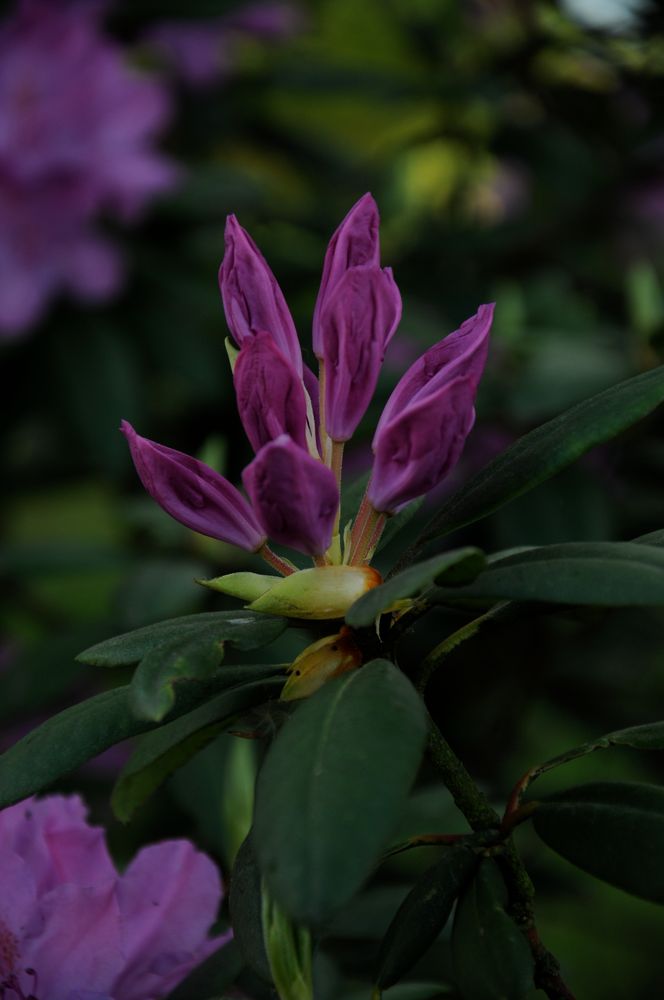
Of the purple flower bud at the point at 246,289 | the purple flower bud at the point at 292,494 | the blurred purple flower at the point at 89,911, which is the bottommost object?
the blurred purple flower at the point at 89,911

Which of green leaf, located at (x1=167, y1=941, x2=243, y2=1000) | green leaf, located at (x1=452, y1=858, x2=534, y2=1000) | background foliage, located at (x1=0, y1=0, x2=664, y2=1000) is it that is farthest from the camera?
background foliage, located at (x1=0, y1=0, x2=664, y2=1000)

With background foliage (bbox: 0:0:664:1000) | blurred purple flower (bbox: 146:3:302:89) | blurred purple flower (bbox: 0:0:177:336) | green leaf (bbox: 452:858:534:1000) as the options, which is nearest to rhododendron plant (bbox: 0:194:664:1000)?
green leaf (bbox: 452:858:534:1000)

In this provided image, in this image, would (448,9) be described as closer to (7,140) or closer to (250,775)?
(7,140)

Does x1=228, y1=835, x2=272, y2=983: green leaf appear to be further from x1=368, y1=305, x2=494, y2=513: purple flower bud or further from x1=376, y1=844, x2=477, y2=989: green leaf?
x1=368, y1=305, x2=494, y2=513: purple flower bud

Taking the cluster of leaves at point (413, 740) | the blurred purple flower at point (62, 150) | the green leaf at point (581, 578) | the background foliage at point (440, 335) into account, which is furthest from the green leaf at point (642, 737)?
the blurred purple flower at point (62, 150)

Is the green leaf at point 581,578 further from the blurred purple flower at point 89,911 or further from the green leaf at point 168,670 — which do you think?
the blurred purple flower at point 89,911

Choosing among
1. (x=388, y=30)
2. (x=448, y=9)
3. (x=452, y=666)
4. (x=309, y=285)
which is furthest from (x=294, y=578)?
(x=388, y=30)

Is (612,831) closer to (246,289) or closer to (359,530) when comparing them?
(359,530)
